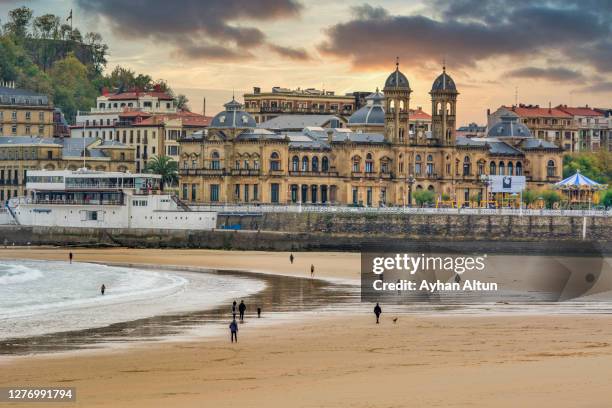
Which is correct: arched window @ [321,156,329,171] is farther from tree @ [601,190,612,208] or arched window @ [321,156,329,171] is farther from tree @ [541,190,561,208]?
tree @ [601,190,612,208]

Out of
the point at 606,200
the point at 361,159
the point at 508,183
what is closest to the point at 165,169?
the point at 361,159

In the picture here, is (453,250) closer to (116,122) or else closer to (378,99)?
(378,99)

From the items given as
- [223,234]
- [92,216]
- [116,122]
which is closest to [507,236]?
[223,234]

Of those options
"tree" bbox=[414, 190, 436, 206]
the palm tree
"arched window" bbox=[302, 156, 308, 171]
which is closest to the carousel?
"tree" bbox=[414, 190, 436, 206]

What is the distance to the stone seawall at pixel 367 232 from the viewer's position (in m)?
130

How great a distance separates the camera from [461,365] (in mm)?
49781

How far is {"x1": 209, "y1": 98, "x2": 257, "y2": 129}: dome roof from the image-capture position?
152 metres

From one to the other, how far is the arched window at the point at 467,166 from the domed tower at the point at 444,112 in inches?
89.0

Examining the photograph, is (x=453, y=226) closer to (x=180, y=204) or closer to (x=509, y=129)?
(x=180, y=204)

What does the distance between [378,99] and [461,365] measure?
12059 cm

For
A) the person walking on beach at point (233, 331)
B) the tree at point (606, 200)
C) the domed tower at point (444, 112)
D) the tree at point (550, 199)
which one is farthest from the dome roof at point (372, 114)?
the person walking on beach at point (233, 331)

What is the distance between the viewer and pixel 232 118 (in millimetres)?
152125

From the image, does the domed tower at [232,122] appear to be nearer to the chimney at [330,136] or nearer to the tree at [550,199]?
the chimney at [330,136]

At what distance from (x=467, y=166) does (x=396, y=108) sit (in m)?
10.5
